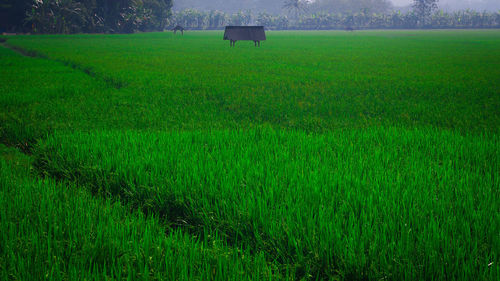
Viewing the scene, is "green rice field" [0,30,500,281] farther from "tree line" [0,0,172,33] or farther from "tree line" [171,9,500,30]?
"tree line" [171,9,500,30]

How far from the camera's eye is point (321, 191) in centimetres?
266

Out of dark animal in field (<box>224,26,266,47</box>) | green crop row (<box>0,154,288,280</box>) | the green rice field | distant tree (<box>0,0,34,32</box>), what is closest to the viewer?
green crop row (<box>0,154,288,280</box>)

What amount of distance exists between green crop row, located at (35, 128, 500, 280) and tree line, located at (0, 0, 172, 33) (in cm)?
5098

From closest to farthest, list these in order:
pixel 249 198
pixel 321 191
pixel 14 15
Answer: pixel 249 198 < pixel 321 191 < pixel 14 15

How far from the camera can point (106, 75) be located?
1155cm

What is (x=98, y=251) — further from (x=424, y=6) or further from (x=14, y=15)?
(x=424, y=6)

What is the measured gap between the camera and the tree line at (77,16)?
4641cm

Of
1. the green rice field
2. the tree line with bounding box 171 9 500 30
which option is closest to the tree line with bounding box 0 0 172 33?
the tree line with bounding box 171 9 500 30

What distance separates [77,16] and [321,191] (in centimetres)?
5640

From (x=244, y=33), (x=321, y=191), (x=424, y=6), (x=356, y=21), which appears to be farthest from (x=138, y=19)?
(x=424, y=6)

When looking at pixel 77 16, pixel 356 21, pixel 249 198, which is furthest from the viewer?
pixel 356 21

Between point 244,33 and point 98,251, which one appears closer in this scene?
point 98,251

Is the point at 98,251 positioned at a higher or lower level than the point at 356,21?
lower

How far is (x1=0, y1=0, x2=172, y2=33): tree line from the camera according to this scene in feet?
152
